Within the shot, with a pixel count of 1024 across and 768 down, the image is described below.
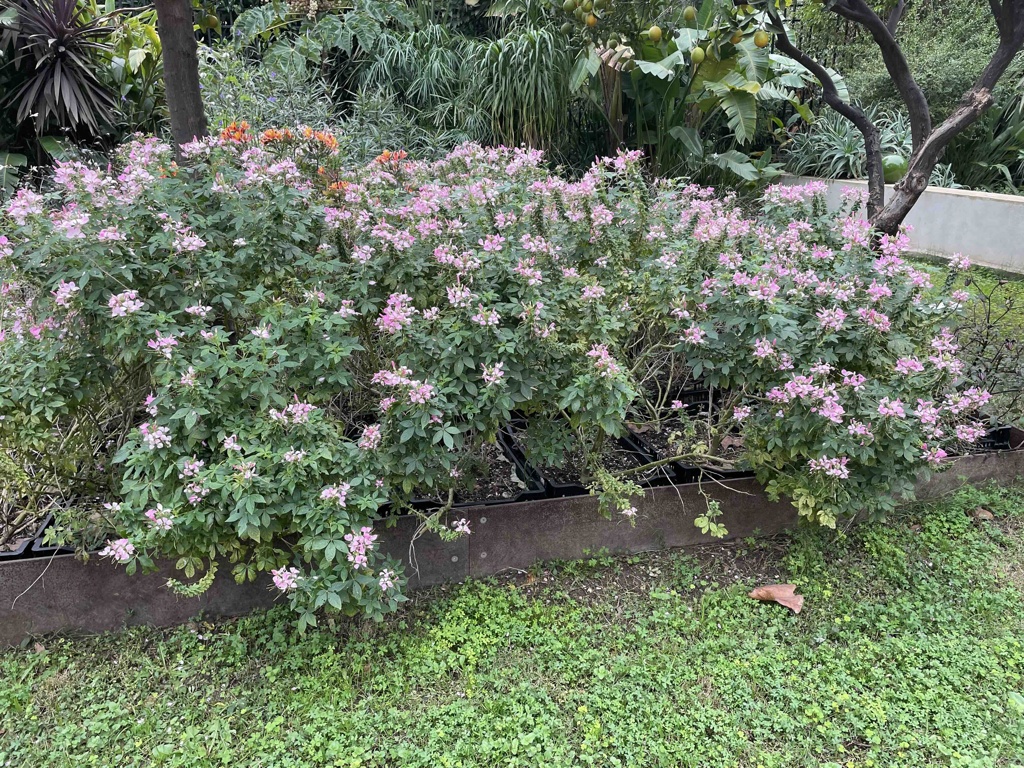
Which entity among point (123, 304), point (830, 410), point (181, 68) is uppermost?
point (181, 68)

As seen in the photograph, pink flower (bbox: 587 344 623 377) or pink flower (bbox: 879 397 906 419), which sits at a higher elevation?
pink flower (bbox: 587 344 623 377)

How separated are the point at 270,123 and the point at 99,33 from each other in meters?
1.75

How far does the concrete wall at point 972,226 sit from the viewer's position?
663cm

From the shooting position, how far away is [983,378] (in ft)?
10.8

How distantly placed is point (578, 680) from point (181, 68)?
8.19ft

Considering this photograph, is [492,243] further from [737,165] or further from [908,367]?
[737,165]

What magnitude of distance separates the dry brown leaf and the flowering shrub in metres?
0.33

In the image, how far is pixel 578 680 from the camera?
2.11 meters

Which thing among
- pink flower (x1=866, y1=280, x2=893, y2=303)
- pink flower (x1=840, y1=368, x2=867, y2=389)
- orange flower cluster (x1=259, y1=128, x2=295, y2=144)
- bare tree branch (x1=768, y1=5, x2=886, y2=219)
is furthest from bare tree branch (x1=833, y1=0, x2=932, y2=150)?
orange flower cluster (x1=259, y1=128, x2=295, y2=144)

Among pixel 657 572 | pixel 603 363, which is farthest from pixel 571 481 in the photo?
pixel 603 363

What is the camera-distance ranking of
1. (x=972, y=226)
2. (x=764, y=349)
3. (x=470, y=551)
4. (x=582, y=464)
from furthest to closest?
(x=972, y=226) → (x=582, y=464) → (x=470, y=551) → (x=764, y=349)

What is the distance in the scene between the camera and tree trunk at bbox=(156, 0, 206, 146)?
2.22m

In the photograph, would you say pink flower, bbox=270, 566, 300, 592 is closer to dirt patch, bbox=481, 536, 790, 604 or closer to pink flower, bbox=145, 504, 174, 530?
pink flower, bbox=145, 504, 174, 530

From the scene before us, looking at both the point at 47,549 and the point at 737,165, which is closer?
the point at 47,549
